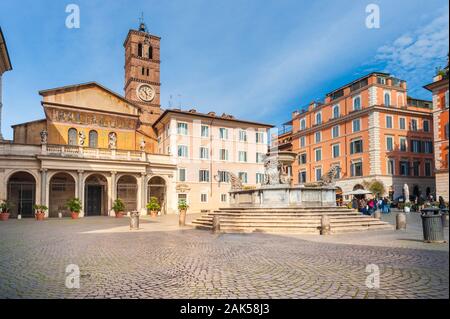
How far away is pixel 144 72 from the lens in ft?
181

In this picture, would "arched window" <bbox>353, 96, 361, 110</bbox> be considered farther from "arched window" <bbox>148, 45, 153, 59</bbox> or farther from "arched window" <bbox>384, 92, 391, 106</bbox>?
"arched window" <bbox>148, 45, 153, 59</bbox>

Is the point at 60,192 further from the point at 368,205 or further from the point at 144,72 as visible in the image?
the point at 368,205

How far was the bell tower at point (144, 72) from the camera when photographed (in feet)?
175

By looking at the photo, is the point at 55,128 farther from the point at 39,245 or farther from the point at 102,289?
the point at 102,289

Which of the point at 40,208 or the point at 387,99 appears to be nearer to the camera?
the point at 40,208

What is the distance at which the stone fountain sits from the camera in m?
16.7

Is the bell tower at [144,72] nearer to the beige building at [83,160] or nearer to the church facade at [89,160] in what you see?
the church facade at [89,160]

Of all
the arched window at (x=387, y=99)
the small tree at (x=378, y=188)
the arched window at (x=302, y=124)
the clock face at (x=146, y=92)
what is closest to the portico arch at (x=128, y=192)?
the clock face at (x=146, y=92)

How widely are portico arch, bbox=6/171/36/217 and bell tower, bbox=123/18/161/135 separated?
72.4ft

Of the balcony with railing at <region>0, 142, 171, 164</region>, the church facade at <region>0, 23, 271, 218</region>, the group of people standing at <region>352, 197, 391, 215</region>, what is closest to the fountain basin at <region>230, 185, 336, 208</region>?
the group of people standing at <region>352, 197, 391, 215</region>

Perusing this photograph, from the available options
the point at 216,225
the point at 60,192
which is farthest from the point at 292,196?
the point at 60,192

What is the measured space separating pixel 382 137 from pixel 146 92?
3675cm

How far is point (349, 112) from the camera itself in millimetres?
42906
